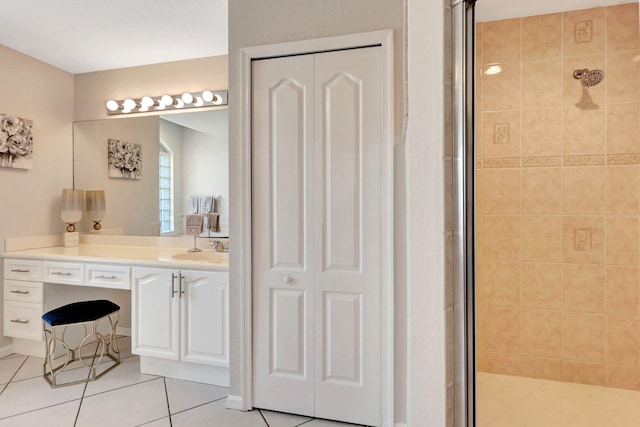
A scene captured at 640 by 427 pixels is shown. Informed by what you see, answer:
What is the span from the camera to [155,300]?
255 centimetres

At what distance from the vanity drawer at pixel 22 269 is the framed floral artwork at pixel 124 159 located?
93 cm

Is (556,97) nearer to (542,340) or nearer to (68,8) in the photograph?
(542,340)

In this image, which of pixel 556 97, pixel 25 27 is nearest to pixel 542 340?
pixel 556 97

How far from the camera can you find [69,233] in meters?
3.37

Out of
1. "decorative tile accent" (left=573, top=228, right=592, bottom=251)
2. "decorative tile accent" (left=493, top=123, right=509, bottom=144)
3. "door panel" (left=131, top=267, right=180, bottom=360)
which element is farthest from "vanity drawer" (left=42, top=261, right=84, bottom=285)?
"decorative tile accent" (left=573, top=228, right=592, bottom=251)

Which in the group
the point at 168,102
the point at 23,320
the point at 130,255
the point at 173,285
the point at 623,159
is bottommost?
the point at 23,320

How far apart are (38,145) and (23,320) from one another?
1421 mm

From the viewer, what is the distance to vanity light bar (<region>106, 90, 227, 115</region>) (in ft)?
10.1

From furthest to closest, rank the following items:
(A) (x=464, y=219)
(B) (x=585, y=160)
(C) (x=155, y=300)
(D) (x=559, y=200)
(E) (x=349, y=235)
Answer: (C) (x=155, y=300) < (E) (x=349, y=235) < (D) (x=559, y=200) < (B) (x=585, y=160) < (A) (x=464, y=219)

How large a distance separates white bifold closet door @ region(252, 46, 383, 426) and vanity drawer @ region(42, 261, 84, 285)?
4.83ft

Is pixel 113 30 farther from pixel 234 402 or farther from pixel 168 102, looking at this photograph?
pixel 234 402

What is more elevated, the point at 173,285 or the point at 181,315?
the point at 173,285

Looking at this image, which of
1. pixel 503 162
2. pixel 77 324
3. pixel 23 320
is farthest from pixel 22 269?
pixel 503 162

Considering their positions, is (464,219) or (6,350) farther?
(6,350)
